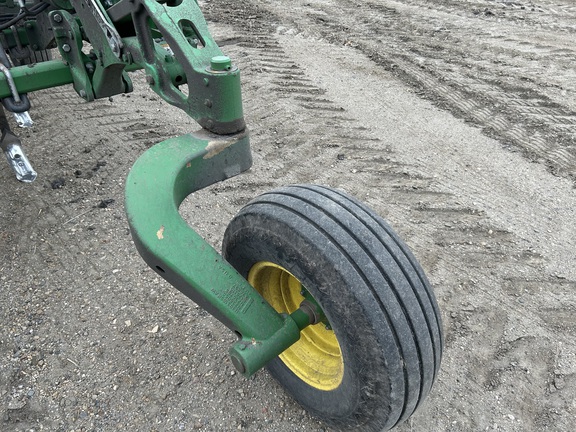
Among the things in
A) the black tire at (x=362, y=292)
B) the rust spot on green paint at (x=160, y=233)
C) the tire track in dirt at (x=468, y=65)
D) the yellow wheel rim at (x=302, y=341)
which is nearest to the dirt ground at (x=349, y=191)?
the tire track in dirt at (x=468, y=65)

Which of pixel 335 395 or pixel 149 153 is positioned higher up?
pixel 149 153

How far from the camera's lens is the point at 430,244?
10.4 ft

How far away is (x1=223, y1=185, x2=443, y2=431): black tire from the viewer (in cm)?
162

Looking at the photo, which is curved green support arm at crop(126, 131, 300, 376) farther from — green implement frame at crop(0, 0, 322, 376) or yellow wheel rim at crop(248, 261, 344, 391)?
yellow wheel rim at crop(248, 261, 344, 391)

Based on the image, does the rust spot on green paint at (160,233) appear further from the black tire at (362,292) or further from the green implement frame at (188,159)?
the black tire at (362,292)

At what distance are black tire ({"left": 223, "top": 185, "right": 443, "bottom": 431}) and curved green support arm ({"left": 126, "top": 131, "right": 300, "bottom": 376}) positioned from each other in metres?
0.18

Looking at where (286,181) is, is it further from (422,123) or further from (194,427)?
(194,427)

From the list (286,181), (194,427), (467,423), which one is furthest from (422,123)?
(194,427)

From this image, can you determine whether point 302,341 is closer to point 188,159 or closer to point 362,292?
point 362,292

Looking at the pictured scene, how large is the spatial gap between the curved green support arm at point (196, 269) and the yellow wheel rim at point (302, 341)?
0.72 ft

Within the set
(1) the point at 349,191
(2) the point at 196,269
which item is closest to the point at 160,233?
(2) the point at 196,269

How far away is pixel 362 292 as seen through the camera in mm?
1614

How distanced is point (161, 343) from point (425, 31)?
5567 millimetres

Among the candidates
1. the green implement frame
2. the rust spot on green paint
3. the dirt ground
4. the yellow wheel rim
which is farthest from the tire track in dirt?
the rust spot on green paint
